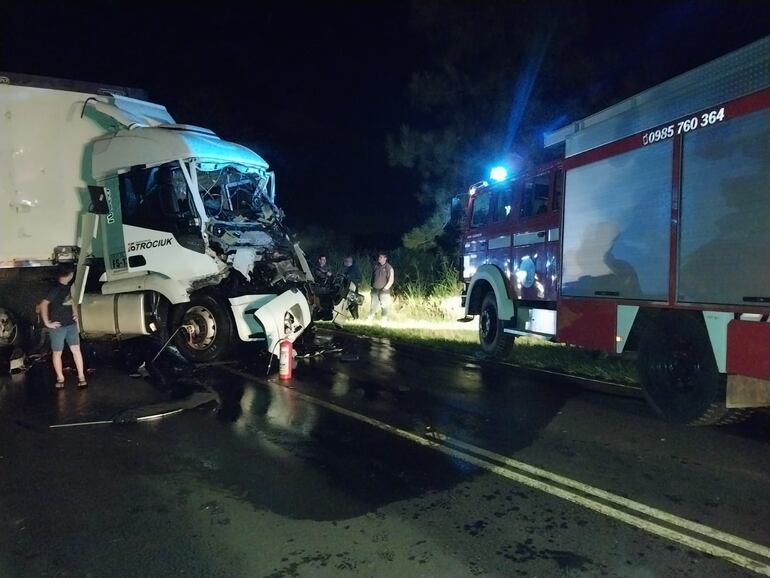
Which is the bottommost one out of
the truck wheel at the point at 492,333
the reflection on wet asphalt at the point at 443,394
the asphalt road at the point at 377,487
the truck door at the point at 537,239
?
the asphalt road at the point at 377,487

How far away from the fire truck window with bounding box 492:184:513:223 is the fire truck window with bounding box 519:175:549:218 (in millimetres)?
440

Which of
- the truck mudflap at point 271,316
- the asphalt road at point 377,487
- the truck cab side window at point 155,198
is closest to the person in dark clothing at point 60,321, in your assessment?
the asphalt road at point 377,487

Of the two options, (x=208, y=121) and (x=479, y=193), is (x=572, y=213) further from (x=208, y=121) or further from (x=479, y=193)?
(x=208, y=121)

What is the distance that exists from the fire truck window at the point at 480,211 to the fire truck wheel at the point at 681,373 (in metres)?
4.77

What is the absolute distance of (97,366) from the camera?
9375 mm

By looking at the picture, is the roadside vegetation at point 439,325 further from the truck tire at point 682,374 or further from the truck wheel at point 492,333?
the truck tire at point 682,374

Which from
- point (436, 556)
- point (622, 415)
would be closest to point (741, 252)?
point (622, 415)

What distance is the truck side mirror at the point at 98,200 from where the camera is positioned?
982 centimetres

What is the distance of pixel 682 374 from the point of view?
6.19 metres

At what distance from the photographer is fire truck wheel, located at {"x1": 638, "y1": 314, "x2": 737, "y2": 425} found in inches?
229

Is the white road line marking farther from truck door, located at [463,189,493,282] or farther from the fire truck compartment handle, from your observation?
truck door, located at [463,189,493,282]

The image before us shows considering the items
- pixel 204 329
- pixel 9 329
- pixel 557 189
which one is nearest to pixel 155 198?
pixel 204 329

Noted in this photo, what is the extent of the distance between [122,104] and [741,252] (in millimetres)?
9466

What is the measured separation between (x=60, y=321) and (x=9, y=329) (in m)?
2.59
